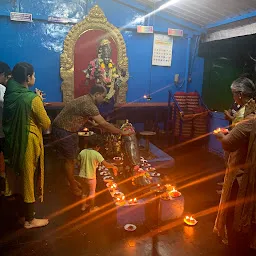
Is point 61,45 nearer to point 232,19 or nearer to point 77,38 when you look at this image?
point 77,38

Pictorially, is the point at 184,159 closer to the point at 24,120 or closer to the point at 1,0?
the point at 24,120

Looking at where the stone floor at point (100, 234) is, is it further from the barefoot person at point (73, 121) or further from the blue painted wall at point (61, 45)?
the blue painted wall at point (61, 45)

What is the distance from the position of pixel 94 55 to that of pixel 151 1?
2676 mm

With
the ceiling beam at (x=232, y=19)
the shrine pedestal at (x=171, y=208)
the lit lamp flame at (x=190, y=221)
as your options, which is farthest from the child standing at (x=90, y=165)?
the ceiling beam at (x=232, y=19)

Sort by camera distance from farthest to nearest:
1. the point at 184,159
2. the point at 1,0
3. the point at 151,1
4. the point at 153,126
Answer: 1. the point at 153,126
2. the point at 151,1
3. the point at 1,0
4. the point at 184,159

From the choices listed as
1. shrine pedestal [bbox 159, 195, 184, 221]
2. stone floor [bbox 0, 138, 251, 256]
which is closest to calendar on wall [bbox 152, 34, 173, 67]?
stone floor [bbox 0, 138, 251, 256]

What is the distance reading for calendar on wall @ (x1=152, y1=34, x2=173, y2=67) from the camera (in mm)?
9781

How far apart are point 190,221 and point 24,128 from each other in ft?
9.43

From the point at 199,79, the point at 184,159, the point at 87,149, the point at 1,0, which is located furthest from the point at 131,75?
the point at 87,149

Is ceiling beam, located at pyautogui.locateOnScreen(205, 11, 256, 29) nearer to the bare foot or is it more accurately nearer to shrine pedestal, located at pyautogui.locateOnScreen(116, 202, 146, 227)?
shrine pedestal, located at pyautogui.locateOnScreen(116, 202, 146, 227)

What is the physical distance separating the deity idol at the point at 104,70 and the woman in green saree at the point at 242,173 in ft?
19.2

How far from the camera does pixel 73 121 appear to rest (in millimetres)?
4879

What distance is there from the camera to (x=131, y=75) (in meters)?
9.80

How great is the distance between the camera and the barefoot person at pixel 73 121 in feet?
15.6
